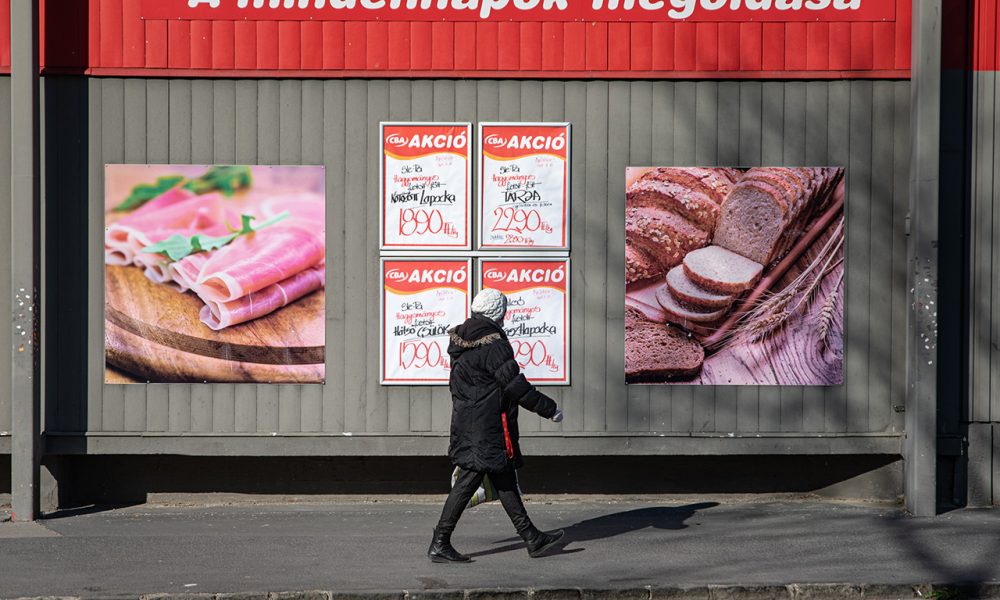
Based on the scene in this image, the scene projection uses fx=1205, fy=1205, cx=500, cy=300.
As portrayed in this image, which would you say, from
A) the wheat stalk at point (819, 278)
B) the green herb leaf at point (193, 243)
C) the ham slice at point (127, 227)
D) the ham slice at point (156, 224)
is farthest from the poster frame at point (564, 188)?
the ham slice at point (127, 227)

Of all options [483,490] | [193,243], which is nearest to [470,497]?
[483,490]

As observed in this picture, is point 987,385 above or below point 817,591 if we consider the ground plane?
above

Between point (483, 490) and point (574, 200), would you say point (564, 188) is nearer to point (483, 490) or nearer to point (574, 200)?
point (574, 200)

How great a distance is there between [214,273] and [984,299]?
6.49 m

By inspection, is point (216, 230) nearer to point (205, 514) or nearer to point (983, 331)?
point (205, 514)

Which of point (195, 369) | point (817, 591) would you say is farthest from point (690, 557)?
point (195, 369)

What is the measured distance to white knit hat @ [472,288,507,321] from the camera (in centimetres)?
823

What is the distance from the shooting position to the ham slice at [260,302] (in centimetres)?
1009

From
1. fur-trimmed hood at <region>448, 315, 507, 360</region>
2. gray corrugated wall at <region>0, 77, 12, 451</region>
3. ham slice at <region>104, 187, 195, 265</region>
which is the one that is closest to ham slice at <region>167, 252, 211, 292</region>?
ham slice at <region>104, 187, 195, 265</region>

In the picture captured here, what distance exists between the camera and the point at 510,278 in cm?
1018

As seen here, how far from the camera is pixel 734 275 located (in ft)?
33.4

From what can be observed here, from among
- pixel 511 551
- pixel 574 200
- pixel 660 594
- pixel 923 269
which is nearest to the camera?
pixel 660 594

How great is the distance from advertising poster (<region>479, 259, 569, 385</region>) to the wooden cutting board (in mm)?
1549

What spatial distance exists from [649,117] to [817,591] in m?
4.34
